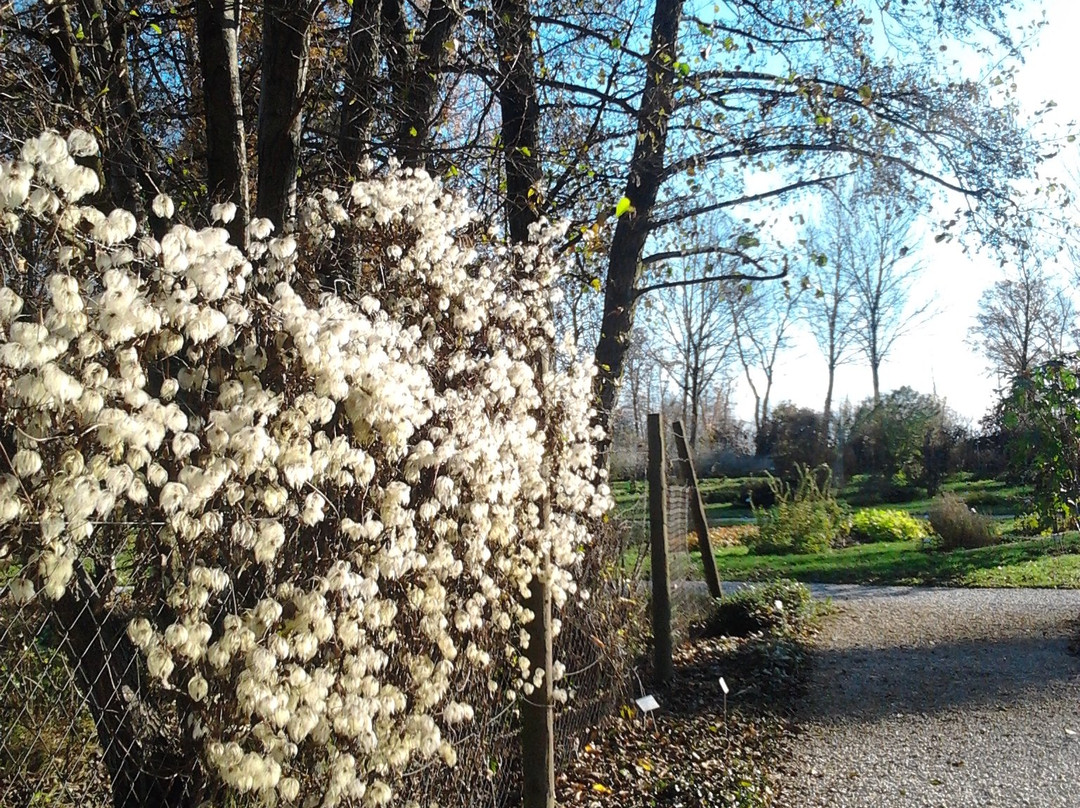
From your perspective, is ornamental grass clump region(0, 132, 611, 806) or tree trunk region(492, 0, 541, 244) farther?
tree trunk region(492, 0, 541, 244)

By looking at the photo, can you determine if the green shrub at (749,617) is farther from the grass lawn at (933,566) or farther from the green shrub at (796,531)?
the green shrub at (796,531)

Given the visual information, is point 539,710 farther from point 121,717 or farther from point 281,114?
point 281,114

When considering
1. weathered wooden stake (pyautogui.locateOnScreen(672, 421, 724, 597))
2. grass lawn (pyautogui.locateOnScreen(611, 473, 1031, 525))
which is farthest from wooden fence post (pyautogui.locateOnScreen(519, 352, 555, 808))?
grass lawn (pyautogui.locateOnScreen(611, 473, 1031, 525))

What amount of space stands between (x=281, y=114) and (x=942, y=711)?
5.67 meters

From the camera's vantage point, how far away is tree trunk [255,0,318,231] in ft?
13.2

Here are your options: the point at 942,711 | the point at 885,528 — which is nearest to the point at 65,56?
the point at 942,711

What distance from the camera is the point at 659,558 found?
6.18 meters

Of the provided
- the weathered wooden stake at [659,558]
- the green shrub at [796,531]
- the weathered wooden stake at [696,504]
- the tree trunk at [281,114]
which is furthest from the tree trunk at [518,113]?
the green shrub at [796,531]

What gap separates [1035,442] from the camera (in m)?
10.6

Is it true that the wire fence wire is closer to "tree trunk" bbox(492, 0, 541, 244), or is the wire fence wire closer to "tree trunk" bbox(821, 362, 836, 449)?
"tree trunk" bbox(492, 0, 541, 244)

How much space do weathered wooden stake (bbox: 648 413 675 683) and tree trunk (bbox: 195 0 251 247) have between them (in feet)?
11.2

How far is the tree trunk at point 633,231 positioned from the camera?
6902mm

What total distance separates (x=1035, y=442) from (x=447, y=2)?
9.08m

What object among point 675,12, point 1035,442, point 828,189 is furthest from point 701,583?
point 675,12
